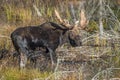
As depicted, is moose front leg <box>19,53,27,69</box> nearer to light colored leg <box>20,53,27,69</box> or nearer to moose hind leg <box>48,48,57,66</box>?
light colored leg <box>20,53,27,69</box>

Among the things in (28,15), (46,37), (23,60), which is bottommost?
(23,60)

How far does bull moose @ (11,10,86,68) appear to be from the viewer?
368 inches

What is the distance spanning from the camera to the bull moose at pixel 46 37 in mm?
9359

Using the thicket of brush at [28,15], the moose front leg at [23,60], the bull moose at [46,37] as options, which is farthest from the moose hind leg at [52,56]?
the thicket of brush at [28,15]

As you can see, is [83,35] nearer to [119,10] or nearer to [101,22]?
[101,22]

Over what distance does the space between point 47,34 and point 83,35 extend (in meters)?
1.63

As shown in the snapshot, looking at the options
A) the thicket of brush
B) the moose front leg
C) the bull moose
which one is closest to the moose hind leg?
the bull moose

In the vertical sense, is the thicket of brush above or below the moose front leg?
above

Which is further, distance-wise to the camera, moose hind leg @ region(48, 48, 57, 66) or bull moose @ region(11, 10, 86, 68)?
moose hind leg @ region(48, 48, 57, 66)

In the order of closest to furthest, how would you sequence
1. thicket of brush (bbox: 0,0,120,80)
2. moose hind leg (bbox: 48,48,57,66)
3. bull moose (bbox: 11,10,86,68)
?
1. bull moose (bbox: 11,10,86,68)
2. moose hind leg (bbox: 48,48,57,66)
3. thicket of brush (bbox: 0,0,120,80)

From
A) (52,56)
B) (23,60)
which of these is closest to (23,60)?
(23,60)

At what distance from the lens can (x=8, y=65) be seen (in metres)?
9.60

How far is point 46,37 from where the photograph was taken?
9.52m

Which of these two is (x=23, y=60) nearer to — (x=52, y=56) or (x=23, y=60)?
(x=23, y=60)
